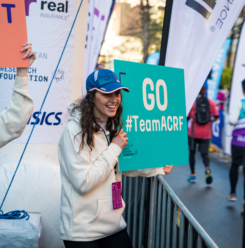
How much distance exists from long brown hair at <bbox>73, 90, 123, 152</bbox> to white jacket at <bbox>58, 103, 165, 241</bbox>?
39 mm

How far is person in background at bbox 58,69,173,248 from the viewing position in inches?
81.9

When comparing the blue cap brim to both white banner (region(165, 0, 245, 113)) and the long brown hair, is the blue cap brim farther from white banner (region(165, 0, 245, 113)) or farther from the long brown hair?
white banner (region(165, 0, 245, 113))

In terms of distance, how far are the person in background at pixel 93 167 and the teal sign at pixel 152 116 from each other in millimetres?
140

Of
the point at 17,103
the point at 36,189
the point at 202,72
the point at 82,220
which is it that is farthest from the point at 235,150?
the point at 17,103

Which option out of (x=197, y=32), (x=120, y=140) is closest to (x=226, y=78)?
(x=197, y=32)

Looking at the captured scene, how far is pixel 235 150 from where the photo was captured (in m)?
5.46

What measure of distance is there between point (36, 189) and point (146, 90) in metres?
1.67

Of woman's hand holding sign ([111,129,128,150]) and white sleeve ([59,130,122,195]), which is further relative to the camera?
woman's hand holding sign ([111,129,128,150])

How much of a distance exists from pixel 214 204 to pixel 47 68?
152 inches

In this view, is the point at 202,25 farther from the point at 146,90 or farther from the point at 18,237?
the point at 18,237

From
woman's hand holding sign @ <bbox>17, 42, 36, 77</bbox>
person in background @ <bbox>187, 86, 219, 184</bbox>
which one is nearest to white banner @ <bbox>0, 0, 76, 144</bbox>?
woman's hand holding sign @ <bbox>17, 42, 36, 77</bbox>

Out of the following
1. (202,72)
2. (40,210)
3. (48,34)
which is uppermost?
(48,34)

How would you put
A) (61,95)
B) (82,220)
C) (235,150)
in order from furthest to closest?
(235,150) → (61,95) → (82,220)

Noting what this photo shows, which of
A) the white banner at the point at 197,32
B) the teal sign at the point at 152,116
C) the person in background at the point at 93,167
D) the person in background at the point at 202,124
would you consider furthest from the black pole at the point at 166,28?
the person in background at the point at 202,124
